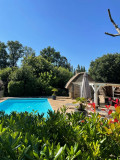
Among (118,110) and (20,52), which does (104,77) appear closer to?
(118,110)

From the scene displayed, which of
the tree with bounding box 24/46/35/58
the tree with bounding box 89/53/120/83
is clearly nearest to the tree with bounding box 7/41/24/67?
the tree with bounding box 24/46/35/58

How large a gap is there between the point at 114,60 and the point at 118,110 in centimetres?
2912

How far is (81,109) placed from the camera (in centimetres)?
649

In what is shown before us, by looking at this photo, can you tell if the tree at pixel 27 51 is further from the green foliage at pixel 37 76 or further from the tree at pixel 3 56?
the green foliage at pixel 37 76

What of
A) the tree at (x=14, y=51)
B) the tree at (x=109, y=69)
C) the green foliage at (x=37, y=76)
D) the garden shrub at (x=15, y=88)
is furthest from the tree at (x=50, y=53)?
the garden shrub at (x=15, y=88)

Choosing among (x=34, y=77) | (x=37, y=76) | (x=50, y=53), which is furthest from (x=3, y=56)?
(x=34, y=77)

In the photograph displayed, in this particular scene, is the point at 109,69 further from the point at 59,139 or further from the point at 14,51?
the point at 14,51

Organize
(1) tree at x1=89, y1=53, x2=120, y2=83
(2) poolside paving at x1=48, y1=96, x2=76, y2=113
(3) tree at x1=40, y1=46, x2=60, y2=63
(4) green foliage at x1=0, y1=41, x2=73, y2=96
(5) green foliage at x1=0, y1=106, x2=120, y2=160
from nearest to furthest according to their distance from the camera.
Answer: (5) green foliage at x1=0, y1=106, x2=120, y2=160, (2) poolside paving at x1=48, y1=96, x2=76, y2=113, (4) green foliage at x1=0, y1=41, x2=73, y2=96, (1) tree at x1=89, y1=53, x2=120, y2=83, (3) tree at x1=40, y1=46, x2=60, y2=63

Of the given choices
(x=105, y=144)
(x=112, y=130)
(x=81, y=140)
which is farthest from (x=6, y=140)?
(x=112, y=130)

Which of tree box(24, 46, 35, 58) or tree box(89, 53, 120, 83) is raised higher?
tree box(24, 46, 35, 58)

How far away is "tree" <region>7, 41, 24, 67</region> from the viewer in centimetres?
4569

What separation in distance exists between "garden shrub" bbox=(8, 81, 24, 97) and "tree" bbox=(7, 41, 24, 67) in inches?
1047

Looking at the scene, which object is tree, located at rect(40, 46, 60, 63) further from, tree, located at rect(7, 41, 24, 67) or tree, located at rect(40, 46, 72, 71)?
tree, located at rect(7, 41, 24, 67)

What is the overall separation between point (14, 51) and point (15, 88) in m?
30.0
